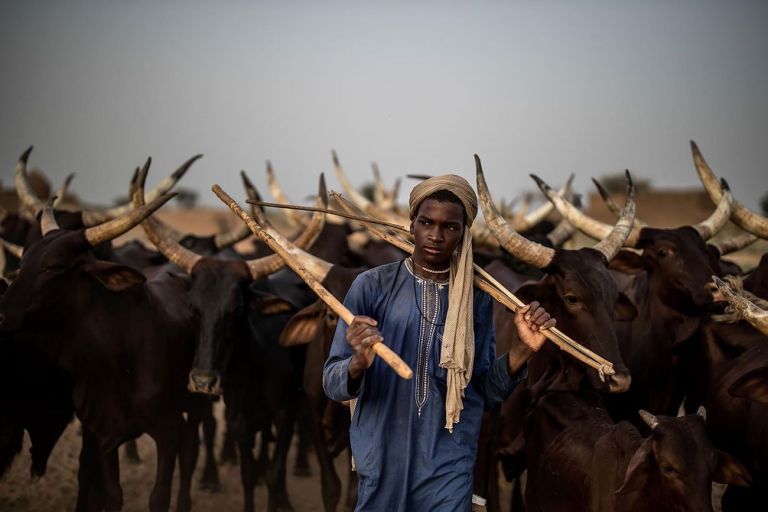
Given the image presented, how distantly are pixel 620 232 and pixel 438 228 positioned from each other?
2702mm

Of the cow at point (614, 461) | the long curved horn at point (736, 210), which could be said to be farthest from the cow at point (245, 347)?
the long curved horn at point (736, 210)

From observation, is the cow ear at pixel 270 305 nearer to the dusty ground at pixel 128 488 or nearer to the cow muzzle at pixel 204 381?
the cow muzzle at pixel 204 381

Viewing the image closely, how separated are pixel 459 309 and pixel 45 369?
3723 mm

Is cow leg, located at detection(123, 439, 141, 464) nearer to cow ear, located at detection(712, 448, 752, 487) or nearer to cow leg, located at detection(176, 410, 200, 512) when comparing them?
cow leg, located at detection(176, 410, 200, 512)

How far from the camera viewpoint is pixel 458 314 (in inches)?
134

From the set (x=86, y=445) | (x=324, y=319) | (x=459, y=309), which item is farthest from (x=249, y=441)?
(x=459, y=309)

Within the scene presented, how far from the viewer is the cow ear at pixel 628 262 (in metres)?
6.39

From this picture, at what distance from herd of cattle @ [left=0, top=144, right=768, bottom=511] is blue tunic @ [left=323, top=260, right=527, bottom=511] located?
1.09 m

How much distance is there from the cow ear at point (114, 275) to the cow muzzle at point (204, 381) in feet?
2.49

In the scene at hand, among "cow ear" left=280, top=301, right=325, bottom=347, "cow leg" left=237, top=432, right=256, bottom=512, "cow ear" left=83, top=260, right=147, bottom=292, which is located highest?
"cow ear" left=83, top=260, right=147, bottom=292

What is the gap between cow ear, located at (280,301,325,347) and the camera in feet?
19.7

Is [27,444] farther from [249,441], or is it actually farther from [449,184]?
[449,184]

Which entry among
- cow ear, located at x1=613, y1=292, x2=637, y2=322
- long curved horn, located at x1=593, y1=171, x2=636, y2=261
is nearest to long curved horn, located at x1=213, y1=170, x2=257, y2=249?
long curved horn, located at x1=593, y1=171, x2=636, y2=261

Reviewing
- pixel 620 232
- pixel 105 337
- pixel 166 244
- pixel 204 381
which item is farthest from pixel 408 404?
pixel 166 244
